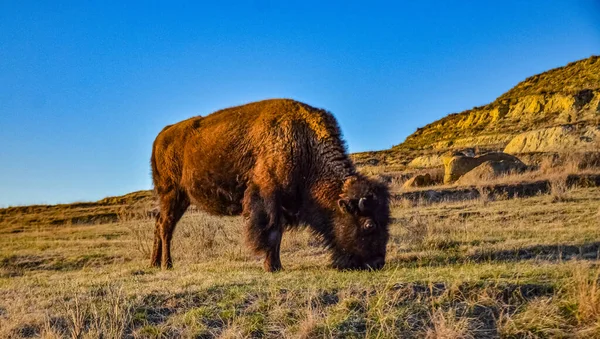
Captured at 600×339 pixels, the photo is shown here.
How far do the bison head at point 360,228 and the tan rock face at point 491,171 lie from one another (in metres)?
14.0

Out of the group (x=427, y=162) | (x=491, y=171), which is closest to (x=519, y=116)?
(x=427, y=162)

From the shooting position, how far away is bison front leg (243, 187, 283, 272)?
8164 millimetres

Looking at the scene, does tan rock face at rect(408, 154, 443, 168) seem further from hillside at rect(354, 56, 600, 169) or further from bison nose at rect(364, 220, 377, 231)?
bison nose at rect(364, 220, 377, 231)

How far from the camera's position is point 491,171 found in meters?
21.9

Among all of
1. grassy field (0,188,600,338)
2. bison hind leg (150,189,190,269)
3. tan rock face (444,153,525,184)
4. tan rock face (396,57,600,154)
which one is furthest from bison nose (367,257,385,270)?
tan rock face (396,57,600,154)

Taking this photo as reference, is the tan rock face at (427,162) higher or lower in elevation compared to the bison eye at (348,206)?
higher

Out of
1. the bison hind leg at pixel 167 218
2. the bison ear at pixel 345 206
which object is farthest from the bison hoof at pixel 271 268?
the bison hind leg at pixel 167 218

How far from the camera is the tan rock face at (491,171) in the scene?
21453 mm

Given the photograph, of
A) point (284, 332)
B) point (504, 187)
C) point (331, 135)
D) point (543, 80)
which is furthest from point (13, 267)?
point (543, 80)

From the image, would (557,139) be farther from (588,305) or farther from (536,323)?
(536,323)

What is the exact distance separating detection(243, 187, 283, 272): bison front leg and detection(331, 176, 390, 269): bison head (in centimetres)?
87

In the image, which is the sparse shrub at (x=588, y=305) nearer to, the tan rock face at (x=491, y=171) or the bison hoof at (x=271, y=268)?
the bison hoof at (x=271, y=268)

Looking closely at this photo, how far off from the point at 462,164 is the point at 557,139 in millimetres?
17034

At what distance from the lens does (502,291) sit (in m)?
5.79
